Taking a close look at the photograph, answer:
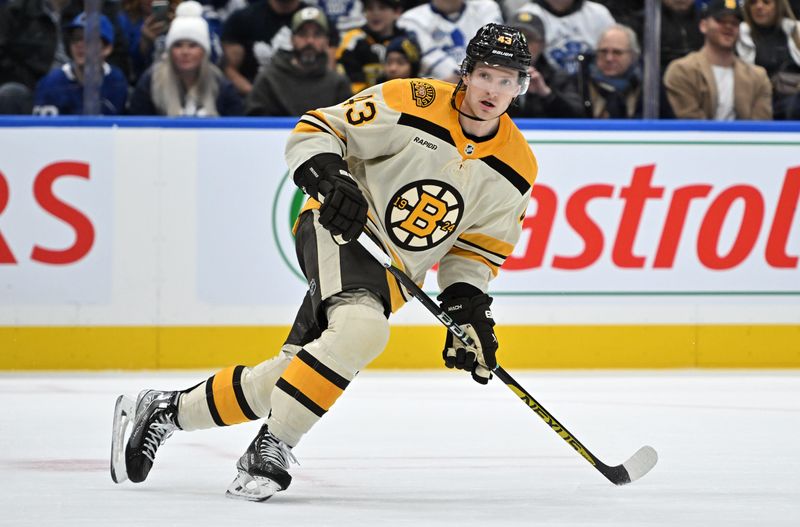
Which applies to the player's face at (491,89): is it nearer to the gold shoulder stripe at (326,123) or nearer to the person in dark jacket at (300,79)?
the gold shoulder stripe at (326,123)

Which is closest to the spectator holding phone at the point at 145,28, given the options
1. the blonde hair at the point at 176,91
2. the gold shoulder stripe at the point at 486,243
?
the blonde hair at the point at 176,91

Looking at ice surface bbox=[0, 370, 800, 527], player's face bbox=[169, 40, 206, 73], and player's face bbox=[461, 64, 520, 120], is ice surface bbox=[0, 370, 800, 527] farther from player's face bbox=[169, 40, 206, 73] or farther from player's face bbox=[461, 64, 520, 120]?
player's face bbox=[169, 40, 206, 73]

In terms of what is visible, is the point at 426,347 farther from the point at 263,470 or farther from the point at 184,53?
the point at 263,470

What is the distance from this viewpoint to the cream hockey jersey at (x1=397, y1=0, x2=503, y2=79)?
18.8 feet

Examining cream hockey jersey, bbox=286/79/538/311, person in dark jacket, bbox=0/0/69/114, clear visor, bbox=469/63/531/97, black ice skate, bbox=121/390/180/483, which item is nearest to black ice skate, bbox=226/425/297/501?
black ice skate, bbox=121/390/180/483

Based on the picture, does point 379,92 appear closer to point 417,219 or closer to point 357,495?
point 417,219

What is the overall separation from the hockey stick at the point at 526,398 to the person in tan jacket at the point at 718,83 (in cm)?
271

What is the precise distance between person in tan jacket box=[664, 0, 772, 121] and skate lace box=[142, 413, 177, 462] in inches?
124

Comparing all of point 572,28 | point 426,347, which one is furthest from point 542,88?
point 426,347

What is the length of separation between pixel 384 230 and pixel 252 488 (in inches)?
25.3

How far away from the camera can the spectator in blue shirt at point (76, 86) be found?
214 inches

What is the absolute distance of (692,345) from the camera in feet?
18.2

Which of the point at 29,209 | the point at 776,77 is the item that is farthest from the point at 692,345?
the point at 29,209

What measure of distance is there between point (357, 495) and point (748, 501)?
0.82 meters
